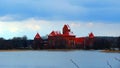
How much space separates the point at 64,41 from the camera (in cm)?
17625

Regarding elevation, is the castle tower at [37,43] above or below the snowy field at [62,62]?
above

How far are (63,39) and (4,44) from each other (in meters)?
23.7

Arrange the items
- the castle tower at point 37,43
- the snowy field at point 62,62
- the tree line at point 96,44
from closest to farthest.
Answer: the snowy field at point 62,62
the tree line at point 96,44
the castle tower at point 37,43

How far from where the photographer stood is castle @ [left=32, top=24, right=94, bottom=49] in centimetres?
17625

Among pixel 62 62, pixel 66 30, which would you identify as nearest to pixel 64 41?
pixel 66 30

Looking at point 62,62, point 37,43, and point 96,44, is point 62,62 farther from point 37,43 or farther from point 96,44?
point 37,43

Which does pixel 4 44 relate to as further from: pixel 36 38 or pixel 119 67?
pixel 119 67

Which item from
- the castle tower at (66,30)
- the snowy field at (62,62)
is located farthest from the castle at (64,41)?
the snowy field at (62,62)

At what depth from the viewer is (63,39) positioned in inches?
6919

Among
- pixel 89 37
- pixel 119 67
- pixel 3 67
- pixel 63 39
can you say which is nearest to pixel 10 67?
pixel 3 67

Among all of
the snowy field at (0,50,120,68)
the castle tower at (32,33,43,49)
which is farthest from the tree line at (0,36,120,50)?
the snowy field at (0,50,120,68)

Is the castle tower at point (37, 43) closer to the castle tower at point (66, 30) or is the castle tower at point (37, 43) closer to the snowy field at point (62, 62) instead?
the castle tower at point (66, 30)

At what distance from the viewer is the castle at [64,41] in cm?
17625

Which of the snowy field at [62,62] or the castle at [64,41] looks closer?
the snowy field at [62,62]
